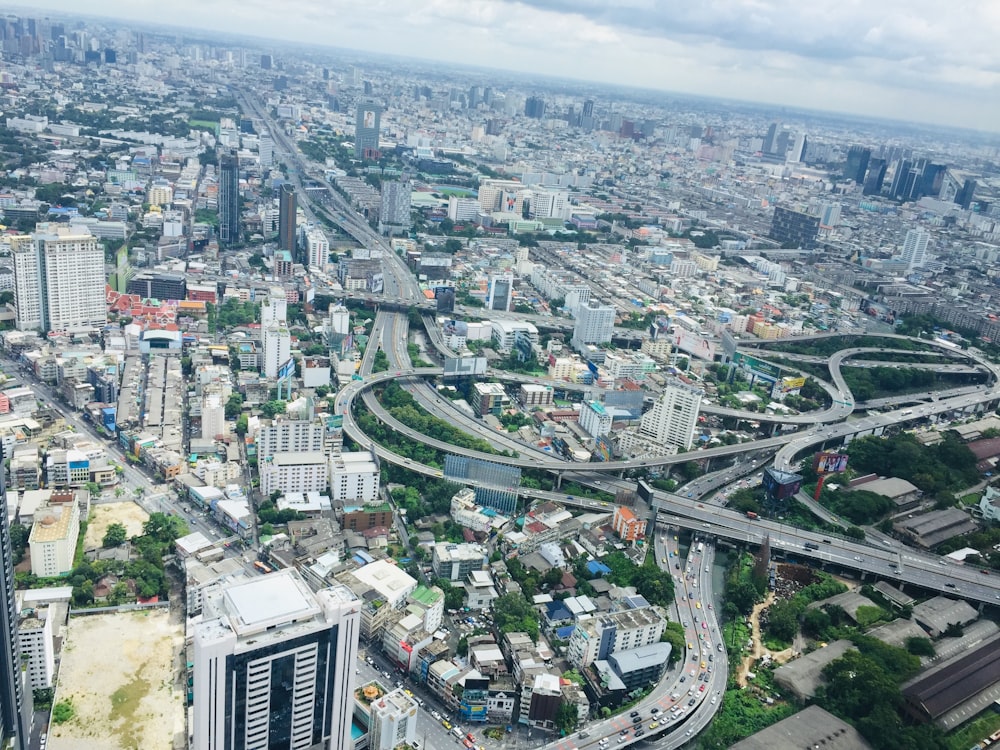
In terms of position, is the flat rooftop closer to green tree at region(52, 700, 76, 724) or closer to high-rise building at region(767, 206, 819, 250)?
green tree at region(52, 700, 76, 724)

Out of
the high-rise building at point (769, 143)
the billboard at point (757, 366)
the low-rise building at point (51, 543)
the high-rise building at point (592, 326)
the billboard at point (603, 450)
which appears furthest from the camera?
the high-rise building at point (769, 143)

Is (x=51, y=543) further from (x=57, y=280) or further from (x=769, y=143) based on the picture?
(x=769, y=143)

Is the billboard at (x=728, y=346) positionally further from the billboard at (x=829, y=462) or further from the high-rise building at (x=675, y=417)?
the billboard at (x=829, y=462)

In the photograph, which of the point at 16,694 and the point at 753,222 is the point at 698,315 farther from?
the point at 16,694

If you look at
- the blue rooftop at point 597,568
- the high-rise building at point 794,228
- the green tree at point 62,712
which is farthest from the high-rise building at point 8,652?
the high-rise building at point 794,228

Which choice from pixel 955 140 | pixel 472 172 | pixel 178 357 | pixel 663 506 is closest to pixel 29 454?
pixel 178 357

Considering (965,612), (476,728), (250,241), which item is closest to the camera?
(476,728)

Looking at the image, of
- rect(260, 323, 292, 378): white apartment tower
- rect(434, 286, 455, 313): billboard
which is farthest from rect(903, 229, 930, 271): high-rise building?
rect(260, 323, 292, 378): white apartment tower
